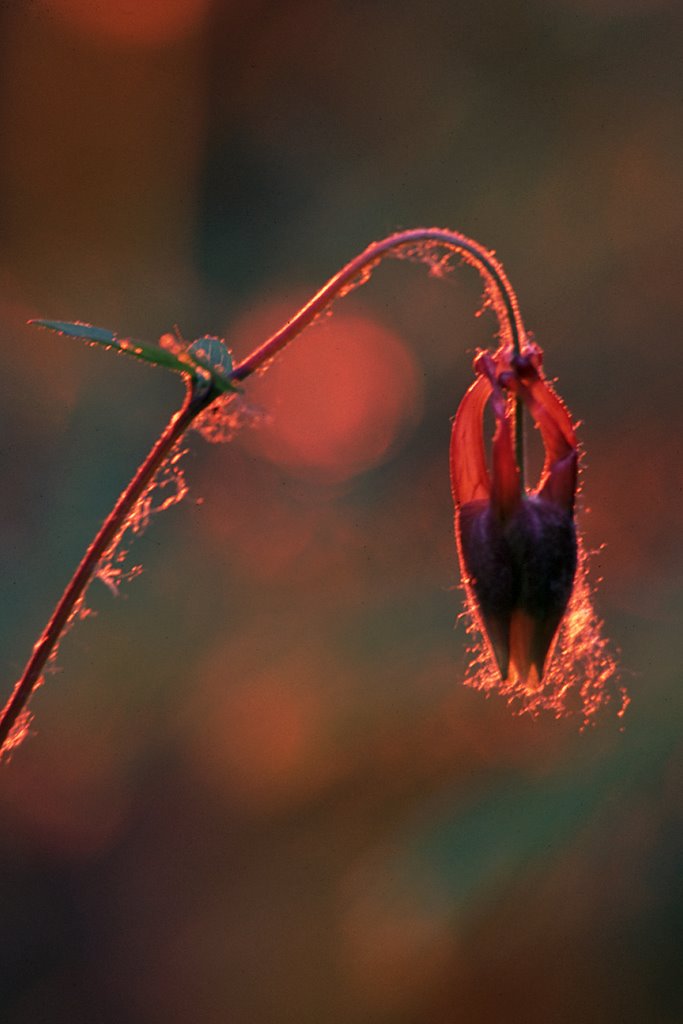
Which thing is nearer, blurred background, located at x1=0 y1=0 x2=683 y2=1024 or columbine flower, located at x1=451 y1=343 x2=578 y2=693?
columbine flower, located at x1=451 y1=343 x2=578 y2=693

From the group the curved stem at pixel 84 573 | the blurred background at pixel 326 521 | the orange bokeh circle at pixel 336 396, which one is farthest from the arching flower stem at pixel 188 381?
the orange bokeh circle at pixel 336 396

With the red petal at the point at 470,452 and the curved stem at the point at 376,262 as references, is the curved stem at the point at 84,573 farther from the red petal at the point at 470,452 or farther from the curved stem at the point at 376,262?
the red petal at the point at 470,452

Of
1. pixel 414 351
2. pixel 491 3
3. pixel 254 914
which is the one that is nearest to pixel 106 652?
pixel 254 914

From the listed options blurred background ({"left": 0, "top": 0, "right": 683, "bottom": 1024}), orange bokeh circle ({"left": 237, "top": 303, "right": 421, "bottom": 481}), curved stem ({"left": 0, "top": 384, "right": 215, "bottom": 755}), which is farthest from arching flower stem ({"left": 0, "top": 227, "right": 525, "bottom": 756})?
orange bokeh circle ({"left": 237, "top": 303, "right": 421, "bottom": 481})

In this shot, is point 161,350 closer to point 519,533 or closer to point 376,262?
point 376,262

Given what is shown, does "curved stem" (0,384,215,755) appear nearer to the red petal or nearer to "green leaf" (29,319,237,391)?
"green leaf" (29,319,237,391)

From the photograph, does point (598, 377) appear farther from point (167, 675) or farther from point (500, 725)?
point (167, 675)
